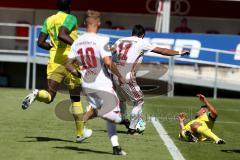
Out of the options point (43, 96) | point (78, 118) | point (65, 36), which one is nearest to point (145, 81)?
point (43, 96)

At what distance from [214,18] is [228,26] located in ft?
2.11

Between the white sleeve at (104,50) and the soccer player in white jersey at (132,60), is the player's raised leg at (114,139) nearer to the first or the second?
the white sleeve at (104,50)

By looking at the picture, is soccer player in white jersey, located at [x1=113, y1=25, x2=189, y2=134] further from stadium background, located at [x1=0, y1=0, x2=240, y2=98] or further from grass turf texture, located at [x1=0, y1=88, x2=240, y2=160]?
stadium background, located at [x1=0, y1=0, x2=240, y2=98]

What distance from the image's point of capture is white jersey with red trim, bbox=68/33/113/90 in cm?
1056

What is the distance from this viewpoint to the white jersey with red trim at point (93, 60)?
1056cm

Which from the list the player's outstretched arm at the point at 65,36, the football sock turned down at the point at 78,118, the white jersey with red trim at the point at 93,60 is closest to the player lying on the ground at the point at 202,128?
the football sock turned down at the point at 78,118

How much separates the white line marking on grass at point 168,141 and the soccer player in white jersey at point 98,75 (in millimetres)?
760

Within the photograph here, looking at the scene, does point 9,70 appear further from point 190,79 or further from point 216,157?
point 216,157

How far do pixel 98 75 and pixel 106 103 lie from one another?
414 millimetres

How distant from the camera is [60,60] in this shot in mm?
12492

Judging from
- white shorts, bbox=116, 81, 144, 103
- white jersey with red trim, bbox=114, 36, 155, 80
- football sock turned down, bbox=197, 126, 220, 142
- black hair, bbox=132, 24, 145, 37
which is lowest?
football sock turned down, bbox=197, 126, 220, 142

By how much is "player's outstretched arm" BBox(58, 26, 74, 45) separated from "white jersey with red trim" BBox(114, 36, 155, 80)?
1.86 m

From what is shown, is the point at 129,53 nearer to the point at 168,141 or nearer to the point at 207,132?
the point at 168,141

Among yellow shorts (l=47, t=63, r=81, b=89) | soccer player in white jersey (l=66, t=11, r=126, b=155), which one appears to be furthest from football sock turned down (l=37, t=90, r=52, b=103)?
soccer player in white jersey (l=66, t=11, r=126, b=155)
